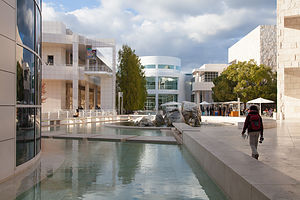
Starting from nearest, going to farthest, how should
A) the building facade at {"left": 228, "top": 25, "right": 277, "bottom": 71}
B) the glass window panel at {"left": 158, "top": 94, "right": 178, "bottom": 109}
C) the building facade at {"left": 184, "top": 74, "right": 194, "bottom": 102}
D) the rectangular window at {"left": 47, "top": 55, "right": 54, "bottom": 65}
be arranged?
the rectangular window at {"left": 47, "top": 55, "right": 54, "bottom": 65}, the building facade at {"left": 228, "top": 25, "right": 277, "bottom": 71}, the glass window panel at {"left": 158, "top": 94, "right": 178, "bottom": 109}, the building facade at {"left": 184, "top": 74, "right": 194, "bottom": 102}

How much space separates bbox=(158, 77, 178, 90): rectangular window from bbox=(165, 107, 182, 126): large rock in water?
1987 inches

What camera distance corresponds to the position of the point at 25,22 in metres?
6.96

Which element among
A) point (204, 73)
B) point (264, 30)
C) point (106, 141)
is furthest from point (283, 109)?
point (204, 73)

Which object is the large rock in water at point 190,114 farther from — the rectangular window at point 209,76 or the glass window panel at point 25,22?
the rectangular window at point 209,76

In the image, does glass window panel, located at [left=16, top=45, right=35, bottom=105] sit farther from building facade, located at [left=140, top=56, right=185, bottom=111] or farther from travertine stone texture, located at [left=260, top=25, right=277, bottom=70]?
building facade, located at [left=140, top=56, right=185, bottom=111]

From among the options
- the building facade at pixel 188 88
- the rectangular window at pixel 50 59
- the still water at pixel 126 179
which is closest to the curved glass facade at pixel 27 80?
the still water at pixel 126 179

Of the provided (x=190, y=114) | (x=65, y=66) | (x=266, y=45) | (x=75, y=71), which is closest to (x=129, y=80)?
(x=75, y=71)

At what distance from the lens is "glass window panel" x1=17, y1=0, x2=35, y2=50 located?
6.61m

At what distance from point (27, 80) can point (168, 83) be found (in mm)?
67408

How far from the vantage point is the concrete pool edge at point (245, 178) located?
338 cm

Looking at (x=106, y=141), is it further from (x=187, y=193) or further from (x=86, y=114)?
(x=86, y=114)

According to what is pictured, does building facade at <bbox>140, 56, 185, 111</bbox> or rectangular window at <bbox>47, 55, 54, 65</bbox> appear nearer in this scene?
rectangular window at <bbox>47, 55, 54, 65</bbox>

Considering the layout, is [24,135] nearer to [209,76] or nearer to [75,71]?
[75,71]

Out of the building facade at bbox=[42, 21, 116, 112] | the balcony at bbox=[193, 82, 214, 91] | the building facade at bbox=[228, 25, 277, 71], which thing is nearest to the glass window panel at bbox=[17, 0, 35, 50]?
the building facade at bbox=[42, 21, 116, 112]
